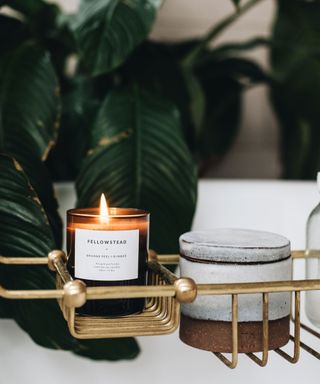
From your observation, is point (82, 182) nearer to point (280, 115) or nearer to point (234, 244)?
point (234, 244)

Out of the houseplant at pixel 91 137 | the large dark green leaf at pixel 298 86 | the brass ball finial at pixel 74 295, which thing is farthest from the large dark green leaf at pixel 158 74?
the brass ball finial at pixel 74 295

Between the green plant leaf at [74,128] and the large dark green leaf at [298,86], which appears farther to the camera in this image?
the large dark green leaf at [298,86]

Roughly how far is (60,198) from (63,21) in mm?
342

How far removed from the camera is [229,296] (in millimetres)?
533

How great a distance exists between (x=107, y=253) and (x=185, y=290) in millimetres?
79

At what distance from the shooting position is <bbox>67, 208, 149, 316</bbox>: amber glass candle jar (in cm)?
51

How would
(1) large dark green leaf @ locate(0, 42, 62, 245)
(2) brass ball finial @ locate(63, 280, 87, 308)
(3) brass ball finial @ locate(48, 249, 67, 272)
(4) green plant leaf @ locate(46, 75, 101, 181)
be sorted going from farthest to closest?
(4) green plant leaf @ locate(46, 75, 101, 181)
(1) large dark green leaf @ locate(0, 42, 62, 245)
(3) brass ball finial @ locate(48, 249, 67, 272)
(2) brass ball finial @ locate(63, 280, 87, 308)

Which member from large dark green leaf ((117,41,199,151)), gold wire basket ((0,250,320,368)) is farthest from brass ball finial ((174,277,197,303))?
large dark green leaf ((117,41,199,151))

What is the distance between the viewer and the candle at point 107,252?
0.51m

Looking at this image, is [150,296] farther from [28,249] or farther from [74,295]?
[28,249]

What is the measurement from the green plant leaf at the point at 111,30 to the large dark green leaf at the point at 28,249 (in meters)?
0.19

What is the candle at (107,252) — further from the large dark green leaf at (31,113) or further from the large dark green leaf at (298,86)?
the large dark green leaf at (298,86)

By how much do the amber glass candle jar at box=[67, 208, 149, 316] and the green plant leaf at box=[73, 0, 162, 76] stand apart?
0.87 feet

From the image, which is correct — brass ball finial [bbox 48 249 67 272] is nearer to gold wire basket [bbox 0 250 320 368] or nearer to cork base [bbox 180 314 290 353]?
gold wire basket [bbox 0 250 320 368]
